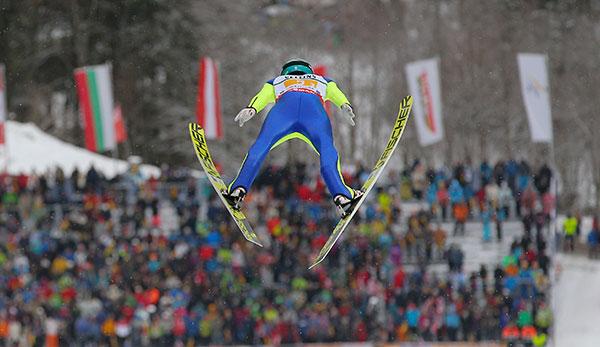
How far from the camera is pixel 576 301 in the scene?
90.3ft

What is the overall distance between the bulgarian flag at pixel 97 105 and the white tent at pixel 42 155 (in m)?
6.35

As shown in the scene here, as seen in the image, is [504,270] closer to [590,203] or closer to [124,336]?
[124,336]

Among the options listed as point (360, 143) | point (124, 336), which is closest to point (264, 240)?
point (124, 336)

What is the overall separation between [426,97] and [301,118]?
1489 cm

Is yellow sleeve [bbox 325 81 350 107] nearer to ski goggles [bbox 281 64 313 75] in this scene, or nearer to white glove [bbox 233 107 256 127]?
ski goggles [bbox 281 64 313 75]

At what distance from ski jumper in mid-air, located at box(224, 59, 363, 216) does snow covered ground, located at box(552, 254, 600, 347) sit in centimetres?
1233

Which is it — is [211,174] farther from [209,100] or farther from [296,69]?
[209,100]

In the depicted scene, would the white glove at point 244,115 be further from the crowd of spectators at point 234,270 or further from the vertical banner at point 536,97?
the vertical banner at point 536,97

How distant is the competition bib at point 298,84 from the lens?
13.3 m

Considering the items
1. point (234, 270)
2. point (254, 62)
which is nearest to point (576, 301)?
point (234, 270)

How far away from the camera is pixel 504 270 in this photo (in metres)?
24.0

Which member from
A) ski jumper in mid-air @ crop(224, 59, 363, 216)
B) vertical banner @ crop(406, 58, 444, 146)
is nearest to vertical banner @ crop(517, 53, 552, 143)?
vertical banner @ crop(406, 58, 444, 146)

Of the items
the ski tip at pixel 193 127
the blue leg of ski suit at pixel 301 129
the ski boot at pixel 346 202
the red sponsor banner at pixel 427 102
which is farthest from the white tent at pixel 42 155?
the ski boot at pixel 346 202

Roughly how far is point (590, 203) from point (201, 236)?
66.2 feet
